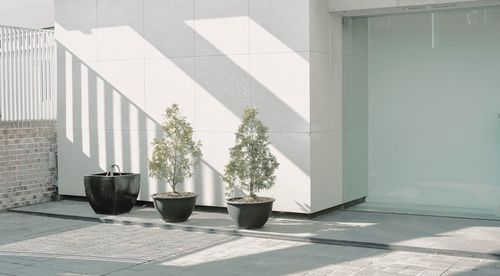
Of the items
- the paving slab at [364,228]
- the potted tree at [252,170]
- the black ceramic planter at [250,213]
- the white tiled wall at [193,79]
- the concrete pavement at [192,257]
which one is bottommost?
the concrete pavement at [192,257]

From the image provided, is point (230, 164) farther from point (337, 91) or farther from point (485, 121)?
point (485, 121)

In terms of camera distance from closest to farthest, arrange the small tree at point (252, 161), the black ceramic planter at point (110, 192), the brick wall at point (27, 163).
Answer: the small tree at point (252, 161) → the black ceramic planter at point (110, 192) → the brick wall at point (27, 163)

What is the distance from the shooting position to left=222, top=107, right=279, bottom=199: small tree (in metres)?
9.42

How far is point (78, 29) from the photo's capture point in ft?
40.1

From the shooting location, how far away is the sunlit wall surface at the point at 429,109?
1045 cm

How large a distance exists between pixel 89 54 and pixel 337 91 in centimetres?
442

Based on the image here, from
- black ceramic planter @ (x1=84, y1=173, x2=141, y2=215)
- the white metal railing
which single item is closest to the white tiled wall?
the white metal railing

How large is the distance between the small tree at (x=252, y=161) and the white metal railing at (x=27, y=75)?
4.48 metres

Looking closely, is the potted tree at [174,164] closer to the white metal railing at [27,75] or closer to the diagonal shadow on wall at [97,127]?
the diagonal shadow on wall at [97,127]

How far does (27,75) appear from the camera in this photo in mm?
12070

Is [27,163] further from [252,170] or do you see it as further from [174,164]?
[252,170]

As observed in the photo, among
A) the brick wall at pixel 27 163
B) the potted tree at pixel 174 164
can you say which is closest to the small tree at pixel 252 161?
the potted tree at pixel 174 164

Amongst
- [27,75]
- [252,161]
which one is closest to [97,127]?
[27,75]

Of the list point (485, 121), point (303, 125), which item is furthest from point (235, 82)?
point (485, 121)
